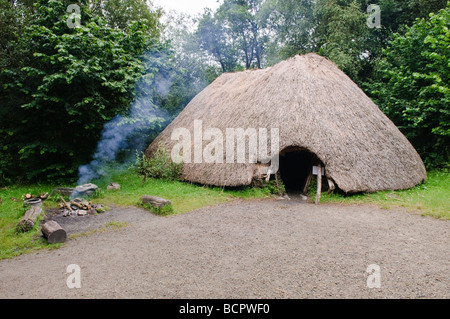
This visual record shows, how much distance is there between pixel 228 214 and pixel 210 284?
11.1ft

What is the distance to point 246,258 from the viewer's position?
4.82 meters

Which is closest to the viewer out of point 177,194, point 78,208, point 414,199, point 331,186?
point 78,208

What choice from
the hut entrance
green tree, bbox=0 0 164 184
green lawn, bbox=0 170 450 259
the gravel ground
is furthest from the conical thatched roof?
green tree, bbox=0 0 164 184

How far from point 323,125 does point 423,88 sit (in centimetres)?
574

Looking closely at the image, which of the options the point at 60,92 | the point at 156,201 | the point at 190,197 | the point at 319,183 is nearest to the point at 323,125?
the point at 319,183

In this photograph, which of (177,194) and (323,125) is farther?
(177,194)

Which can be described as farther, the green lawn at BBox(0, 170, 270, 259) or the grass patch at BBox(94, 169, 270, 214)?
the grass patch at BBox(94, 169, 270, 214)

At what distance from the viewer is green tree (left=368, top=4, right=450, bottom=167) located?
35.0 ft

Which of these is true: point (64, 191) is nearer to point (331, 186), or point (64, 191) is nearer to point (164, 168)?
point (164, 168)

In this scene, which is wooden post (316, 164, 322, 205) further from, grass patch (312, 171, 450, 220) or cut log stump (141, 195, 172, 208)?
cut log stump (141, 195, 172, 208)

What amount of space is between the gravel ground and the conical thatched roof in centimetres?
169

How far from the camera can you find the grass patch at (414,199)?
7316 millimetres

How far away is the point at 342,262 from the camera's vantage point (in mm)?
4613

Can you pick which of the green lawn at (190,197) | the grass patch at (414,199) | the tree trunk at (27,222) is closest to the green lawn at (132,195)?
the green lawn at (190,197)
